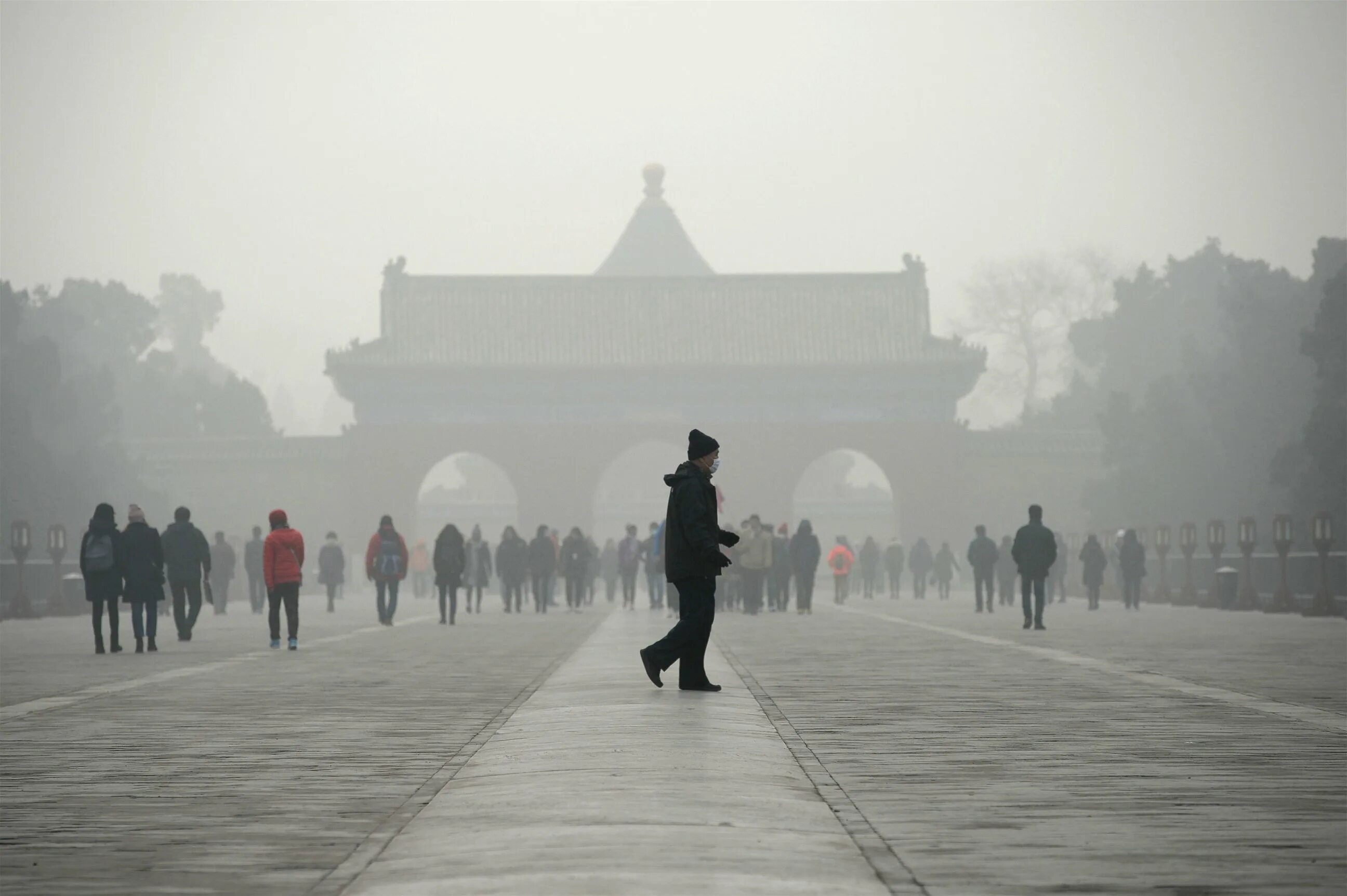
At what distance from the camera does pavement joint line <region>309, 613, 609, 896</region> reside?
197 inches

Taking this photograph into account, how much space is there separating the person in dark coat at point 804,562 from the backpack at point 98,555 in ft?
44.1

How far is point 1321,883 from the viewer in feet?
15.9

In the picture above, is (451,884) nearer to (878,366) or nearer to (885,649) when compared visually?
(885,649)

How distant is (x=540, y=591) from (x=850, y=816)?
27206mm

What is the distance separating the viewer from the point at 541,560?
31172mm

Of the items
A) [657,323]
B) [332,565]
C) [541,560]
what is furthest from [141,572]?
[657,323]

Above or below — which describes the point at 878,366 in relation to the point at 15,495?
above

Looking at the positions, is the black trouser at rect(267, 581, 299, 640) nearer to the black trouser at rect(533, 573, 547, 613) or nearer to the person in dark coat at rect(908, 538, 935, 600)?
the black trouser at rect(533, 573, 547, 613)

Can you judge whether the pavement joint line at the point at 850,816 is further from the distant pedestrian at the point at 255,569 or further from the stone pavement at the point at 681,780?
the distant pedestrian at the point at 255,569

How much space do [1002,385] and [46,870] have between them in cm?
7300

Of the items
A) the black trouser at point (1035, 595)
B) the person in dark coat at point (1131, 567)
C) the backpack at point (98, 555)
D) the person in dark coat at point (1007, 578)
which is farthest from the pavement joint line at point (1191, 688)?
the person in dark coat at point (1007, 578)

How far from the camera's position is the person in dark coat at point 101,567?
17.3 m

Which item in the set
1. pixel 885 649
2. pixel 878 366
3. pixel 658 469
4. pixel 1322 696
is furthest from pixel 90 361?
pixel 1322 696

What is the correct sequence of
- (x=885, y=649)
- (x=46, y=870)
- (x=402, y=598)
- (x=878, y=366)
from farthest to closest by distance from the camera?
(x=878, y=366)
(x=402, y=598)
(x=885, y=649)
(x=46, y=870)
